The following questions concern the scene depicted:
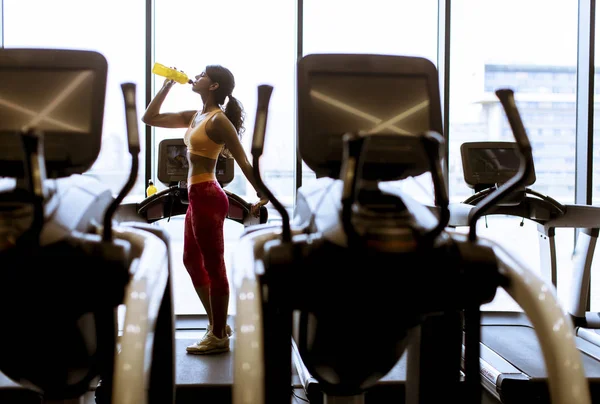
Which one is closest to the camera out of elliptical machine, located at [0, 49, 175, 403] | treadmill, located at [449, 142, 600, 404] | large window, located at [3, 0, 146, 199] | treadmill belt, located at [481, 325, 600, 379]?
elliptical machine, located at [0, 49, 175, 403]

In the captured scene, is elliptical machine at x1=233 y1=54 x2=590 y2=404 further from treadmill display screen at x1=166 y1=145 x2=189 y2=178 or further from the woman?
treadmill display screen at x1=166 y1=145 x2=189 y2=178

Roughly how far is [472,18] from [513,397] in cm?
284

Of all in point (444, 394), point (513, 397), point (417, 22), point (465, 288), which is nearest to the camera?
point (465, 288)

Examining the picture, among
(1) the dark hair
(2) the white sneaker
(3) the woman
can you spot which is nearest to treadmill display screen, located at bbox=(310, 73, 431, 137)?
(3) the woman

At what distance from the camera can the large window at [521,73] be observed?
147 inches

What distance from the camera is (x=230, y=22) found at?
356 centimetres

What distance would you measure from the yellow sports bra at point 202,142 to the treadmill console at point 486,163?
4.72 ft

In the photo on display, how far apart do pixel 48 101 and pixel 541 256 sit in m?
3.05

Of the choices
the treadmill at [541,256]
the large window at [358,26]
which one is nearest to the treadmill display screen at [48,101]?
the treadmill at [541,256]

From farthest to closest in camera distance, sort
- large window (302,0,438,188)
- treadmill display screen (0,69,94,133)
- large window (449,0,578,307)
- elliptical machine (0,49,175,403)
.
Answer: large window (449,0,578,307), large window (302,0,438,188), treadmill display screen (0,69,94,133), elliptical machine (0,49,175,403)

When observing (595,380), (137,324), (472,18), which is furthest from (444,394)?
(472,18)

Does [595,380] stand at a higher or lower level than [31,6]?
lower

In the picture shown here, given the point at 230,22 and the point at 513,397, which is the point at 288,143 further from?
the point at 513,397

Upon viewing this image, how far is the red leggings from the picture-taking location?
2375 millimetres
